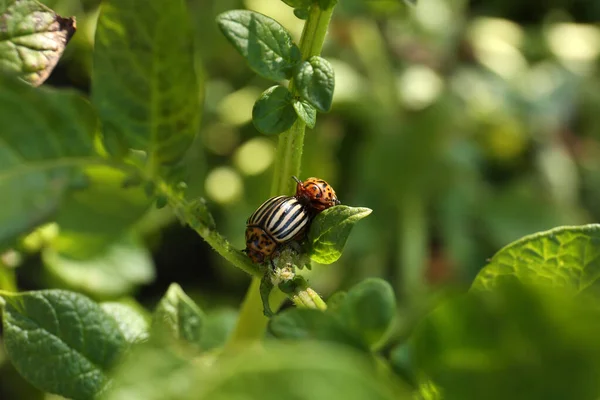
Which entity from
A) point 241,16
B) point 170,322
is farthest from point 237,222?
point 241,16

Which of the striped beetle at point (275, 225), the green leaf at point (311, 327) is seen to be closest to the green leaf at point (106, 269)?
the striped beetle at point (275, 225)

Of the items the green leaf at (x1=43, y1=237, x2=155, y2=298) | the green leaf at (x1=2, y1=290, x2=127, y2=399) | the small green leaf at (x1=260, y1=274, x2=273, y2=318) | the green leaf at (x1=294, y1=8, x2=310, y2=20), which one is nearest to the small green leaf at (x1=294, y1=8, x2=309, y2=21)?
the green leaf at (x1=294, y1=8, x2=310, y2=20)

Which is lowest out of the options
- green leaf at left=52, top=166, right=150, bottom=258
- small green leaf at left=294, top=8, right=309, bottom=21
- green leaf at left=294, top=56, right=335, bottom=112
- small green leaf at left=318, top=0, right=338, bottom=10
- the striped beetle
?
green leaf at left=52, top=166, right=150, bottom=258

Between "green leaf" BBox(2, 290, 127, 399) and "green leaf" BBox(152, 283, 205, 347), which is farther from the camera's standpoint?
"green leaf" BBox(152, 283, 205, 347)

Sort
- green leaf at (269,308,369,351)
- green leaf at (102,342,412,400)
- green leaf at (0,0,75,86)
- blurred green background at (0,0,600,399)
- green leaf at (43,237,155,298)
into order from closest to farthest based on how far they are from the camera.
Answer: green leaf at (102,342,412,400) → green leaf at (269,308,369,351) → green leaf at (0,0,75,86) → green leaf at (43,237,155,298) → blurred green background at (0,0,600,399)

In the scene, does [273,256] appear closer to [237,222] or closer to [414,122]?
[237,222]

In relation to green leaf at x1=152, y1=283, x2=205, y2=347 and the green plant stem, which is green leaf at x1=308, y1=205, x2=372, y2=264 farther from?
green leaf at x1=152, y1=283, x2=205, y2=347
